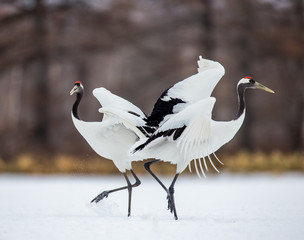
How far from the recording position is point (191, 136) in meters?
5.98

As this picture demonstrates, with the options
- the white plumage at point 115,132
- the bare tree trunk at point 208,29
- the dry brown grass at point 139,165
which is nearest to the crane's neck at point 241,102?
the white plumage at point 115,132

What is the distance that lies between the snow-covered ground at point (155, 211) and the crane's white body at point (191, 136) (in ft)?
2.46

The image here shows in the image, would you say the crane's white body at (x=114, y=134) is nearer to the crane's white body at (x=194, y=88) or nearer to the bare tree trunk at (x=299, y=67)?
the crane's white body at (x=194, y=88)

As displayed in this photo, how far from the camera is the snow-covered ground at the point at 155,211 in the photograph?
510 centimetres

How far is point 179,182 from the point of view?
1173 centimetres

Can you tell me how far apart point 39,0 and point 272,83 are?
41.5 ft

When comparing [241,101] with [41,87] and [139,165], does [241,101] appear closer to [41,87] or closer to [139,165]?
[139,165]

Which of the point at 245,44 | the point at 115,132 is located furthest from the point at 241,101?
the point at 245,44

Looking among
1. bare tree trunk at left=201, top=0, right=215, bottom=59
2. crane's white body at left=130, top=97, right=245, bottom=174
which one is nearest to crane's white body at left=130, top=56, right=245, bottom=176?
crane's white body at left=130, top=97, right=245, bottom=174

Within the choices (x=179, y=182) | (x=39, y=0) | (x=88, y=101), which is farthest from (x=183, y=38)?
(x=179, y=182)

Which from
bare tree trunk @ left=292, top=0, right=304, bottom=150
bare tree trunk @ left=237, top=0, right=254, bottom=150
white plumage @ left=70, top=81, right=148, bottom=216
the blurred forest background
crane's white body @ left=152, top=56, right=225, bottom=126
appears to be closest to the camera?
white plumage @ left=70, top=81, right=148, bottom=216

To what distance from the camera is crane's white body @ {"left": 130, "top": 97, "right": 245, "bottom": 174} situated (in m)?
5.85

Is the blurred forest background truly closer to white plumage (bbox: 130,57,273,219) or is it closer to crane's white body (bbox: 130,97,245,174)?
white plumage (bbox: 130,57,273,219)

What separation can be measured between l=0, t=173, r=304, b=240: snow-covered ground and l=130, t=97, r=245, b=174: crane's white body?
29.5 inches
